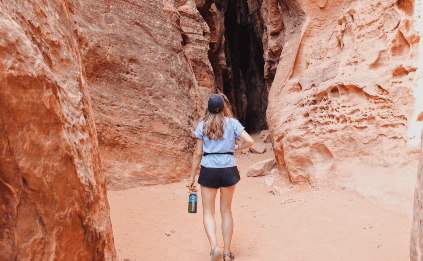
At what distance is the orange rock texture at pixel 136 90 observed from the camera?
20.8ft

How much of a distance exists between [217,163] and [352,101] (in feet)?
9.61

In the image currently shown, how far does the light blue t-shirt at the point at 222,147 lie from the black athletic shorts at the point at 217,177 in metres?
0.04

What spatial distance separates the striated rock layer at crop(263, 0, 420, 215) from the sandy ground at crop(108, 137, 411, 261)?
0.40 m

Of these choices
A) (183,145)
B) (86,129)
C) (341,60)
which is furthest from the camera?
(183,145)

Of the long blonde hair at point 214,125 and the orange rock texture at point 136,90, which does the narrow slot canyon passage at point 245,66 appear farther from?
the long blonde hair at point 214,125

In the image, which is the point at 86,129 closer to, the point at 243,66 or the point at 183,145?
the point at 183,145

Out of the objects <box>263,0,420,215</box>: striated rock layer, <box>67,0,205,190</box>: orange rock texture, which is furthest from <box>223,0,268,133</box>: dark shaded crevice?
<box>263,0,420,215</box>: striated rock layer

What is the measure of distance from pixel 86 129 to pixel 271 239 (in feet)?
8.04

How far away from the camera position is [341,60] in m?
5.38

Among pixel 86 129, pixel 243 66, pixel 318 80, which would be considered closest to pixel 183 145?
pixel 318 80

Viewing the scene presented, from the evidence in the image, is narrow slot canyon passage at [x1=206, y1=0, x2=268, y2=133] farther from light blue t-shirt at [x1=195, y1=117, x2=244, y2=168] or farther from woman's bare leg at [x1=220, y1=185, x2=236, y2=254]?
woman's bare leg at [x1=220, y1=185, x2=236, y2=254]

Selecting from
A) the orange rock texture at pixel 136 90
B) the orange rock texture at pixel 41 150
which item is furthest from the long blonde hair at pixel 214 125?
the orange rock texture at pixel 136 90

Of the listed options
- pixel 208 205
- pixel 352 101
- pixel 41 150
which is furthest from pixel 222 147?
pixel 352 101

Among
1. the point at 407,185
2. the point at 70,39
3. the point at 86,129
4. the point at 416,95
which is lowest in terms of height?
the point at 407,185
